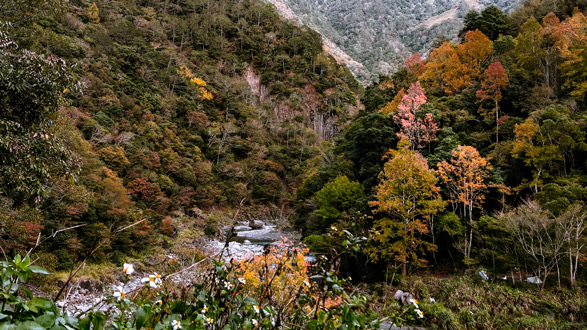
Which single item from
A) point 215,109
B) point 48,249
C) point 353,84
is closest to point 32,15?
point 48,249

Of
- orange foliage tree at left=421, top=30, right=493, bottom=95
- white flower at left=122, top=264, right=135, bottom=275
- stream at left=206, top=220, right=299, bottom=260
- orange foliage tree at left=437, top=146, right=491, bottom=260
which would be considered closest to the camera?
white flower at left=122, top=264, right=135, bottom=275

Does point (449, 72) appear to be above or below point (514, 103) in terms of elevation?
above

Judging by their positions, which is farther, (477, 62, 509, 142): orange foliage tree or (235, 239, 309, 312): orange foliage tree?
(477, 62, 509, 142): orange foliage tree

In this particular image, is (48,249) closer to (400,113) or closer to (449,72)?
(400,113)

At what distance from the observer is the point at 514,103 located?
19.7 meters

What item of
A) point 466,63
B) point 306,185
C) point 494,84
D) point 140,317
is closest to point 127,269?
point 140,317

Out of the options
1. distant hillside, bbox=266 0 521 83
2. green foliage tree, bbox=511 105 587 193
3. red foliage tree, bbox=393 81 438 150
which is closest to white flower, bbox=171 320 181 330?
green foliage tree, bbox=511 105 587 193

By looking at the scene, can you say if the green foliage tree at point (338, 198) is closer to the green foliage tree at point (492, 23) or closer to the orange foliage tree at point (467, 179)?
the orange foliage tree at point (467, 179)

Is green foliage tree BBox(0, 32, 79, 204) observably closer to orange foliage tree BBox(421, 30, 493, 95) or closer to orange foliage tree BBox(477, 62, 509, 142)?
orange foliage tree BBox(477, 62, 509, 142)

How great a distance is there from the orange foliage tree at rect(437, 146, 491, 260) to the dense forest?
184 mm

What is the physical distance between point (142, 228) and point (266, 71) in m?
45.6

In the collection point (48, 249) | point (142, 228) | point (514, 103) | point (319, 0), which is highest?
point (319, 0)

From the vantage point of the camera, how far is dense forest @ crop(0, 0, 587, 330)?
1.68 metres

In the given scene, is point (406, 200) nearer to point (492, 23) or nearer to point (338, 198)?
point (338, 198)
